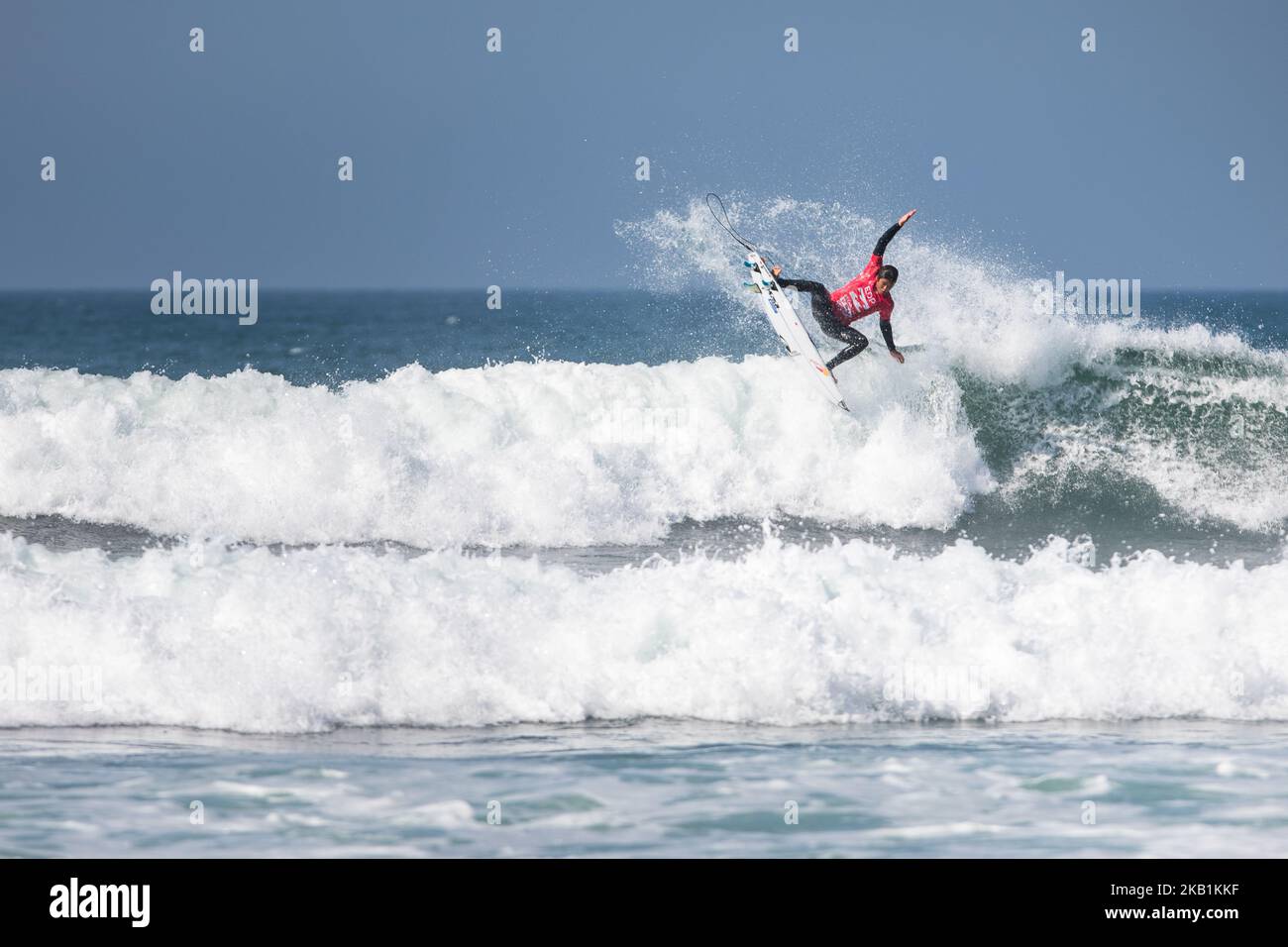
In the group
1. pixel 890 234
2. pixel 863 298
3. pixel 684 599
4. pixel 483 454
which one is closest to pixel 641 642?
pixel 684 599

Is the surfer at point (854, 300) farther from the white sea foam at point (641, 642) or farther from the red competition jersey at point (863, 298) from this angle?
the white sea foam at point (641, 642)

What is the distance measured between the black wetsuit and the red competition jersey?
0.06m

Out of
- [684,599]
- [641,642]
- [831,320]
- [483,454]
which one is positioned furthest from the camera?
[483,454]

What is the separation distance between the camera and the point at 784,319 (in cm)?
1430

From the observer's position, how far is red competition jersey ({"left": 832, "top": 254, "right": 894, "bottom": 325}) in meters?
13.5

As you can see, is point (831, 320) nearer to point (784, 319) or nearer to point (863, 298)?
point (863, 298)

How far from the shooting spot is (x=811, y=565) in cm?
1009

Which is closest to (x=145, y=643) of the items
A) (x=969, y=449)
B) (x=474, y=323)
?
(x=969, y=449)

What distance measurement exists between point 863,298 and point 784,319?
1.00 m

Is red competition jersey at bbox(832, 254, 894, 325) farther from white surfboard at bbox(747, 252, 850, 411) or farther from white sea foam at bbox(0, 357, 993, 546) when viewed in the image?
white sea foam at bbox(0, 357, 993, 546)

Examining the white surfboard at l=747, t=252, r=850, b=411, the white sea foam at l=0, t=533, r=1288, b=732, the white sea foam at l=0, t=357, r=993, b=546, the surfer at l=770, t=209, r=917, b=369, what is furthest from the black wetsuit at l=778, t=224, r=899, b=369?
the white sea foam at l=0, t=533, r=1288, b=732
